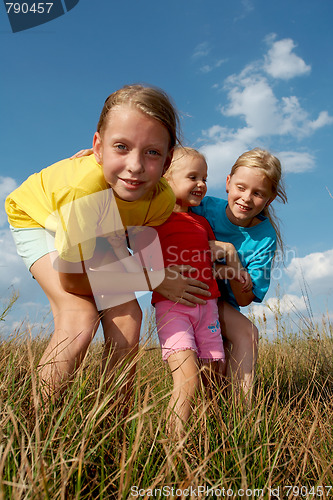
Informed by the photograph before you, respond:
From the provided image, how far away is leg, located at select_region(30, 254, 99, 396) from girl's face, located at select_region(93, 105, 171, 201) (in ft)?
1.82

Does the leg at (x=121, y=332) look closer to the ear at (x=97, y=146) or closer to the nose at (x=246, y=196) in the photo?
the ear at (x=97, y=146)

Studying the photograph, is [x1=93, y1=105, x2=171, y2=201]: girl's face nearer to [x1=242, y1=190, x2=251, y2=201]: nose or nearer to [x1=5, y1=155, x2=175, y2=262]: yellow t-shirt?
[x1=5, y1=155, x2=175, y2=262]: yellow t-shirt

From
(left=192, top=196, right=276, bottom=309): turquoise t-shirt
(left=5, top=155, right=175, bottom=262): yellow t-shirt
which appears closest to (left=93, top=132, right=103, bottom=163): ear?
(left=5, top=155, right=175, bottom=262): yellow t-shirt

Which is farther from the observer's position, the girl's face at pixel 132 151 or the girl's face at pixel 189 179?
the girl's face at pixel 189 179

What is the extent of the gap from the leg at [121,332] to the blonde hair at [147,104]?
0.93 metres

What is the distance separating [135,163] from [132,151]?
7 cm

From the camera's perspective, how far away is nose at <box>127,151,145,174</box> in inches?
81.8

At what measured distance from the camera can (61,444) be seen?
1.36m

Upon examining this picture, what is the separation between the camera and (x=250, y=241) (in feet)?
9.33

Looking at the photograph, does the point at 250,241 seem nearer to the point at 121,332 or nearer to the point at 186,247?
the point at 186,247

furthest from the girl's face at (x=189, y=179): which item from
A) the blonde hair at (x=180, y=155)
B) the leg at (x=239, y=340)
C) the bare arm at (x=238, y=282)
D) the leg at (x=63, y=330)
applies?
the leg at (x=63, y=330)

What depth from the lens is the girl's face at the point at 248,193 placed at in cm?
275

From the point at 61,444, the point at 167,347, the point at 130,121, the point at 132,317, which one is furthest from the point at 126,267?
the point at 61,444

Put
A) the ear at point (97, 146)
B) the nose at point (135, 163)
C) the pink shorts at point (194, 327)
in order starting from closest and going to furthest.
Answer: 1. the nose at point (135, 163)
2. the ear at point (97, 146)
3. the pink shorts at point (194, 327)
